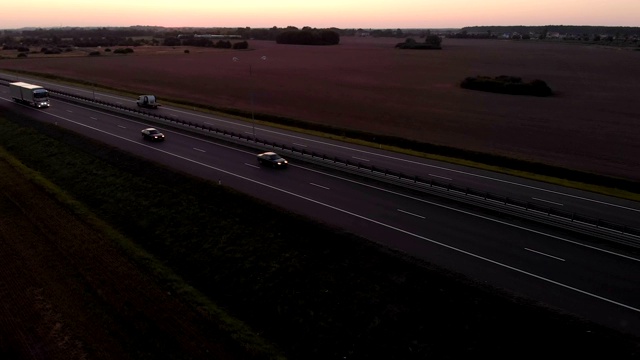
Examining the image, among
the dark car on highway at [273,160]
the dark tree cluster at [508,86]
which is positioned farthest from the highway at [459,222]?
the dark tree cluster at [508,86]

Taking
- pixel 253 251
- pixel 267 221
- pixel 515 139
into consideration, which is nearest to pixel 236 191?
pixel 267 221

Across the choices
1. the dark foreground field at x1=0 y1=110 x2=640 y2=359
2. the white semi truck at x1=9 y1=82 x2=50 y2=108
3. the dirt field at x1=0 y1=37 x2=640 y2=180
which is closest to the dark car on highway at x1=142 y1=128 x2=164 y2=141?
the dark foreground field at x1=0 y1=110 x2=640 y2=359

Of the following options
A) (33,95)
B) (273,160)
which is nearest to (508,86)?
(273,160)

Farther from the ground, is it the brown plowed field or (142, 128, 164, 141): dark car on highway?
(142, 128, 164, 141): dark car on highway

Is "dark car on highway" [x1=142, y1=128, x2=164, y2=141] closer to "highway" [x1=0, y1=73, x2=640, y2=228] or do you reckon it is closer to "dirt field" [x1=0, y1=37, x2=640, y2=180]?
"highway" [x1=0, y1=73, x2=640, y2=228]

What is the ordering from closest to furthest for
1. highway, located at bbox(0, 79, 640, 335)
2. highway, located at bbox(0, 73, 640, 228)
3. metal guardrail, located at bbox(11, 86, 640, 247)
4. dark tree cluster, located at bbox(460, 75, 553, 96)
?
highway, located at bbox(0, 79, 640, 335) < metal guardrail, located at bbox(11, 86, 640, 247) < highway, located at bbox(0, 73, 640, 228) < dark tree cluster, located at bbox(460, 75, 553, 96)

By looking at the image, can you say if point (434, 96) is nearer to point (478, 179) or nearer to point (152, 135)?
point (478, 179)

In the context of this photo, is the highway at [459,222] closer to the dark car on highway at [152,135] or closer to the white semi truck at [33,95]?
the dark car on highway at [152,135]
